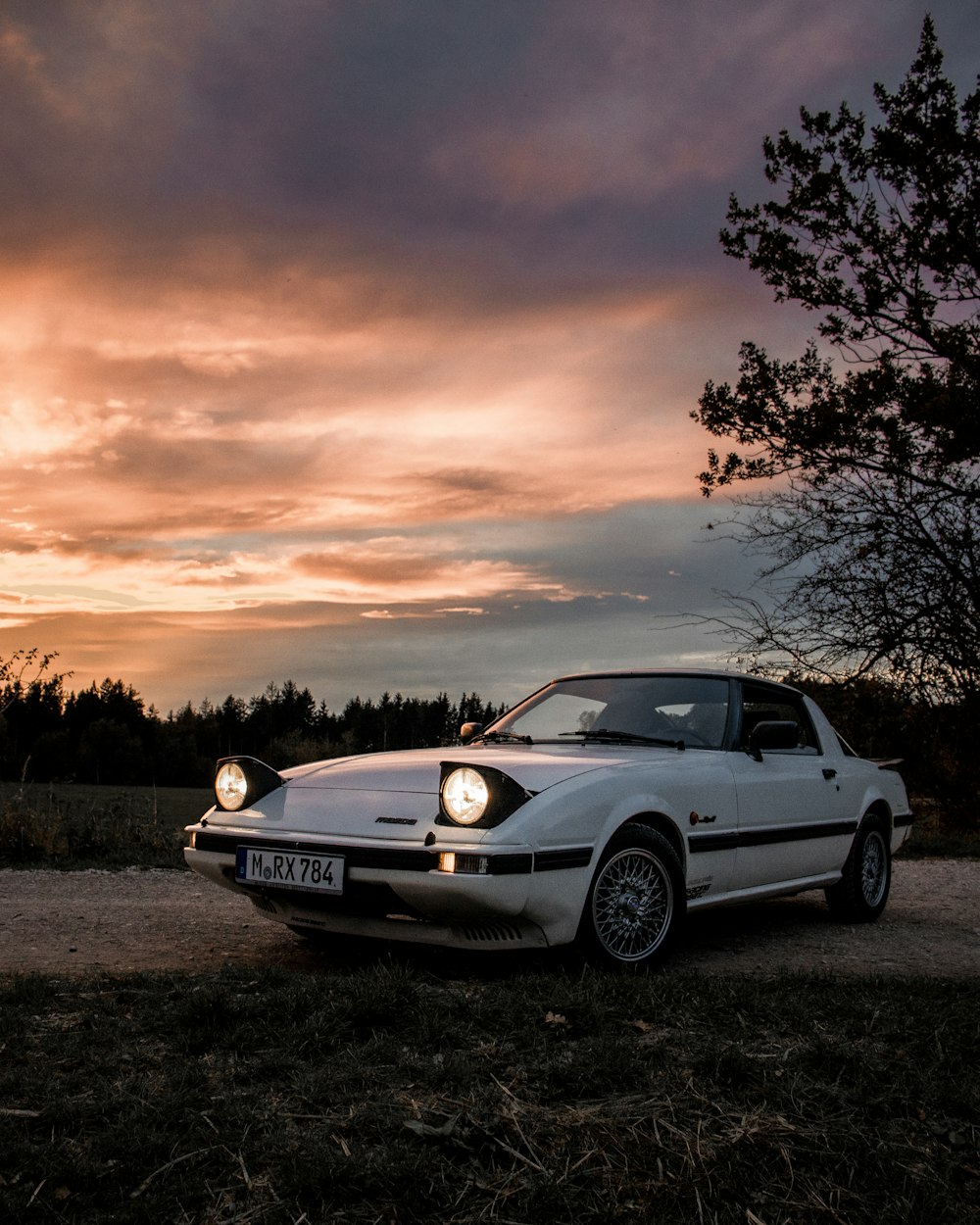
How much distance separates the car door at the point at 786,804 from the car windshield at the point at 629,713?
0.72 feet

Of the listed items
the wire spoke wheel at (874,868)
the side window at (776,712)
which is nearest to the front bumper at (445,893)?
the side window at (776,712)

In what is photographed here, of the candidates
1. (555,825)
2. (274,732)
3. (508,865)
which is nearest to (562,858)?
(555,825)

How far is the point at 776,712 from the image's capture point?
22.1ft

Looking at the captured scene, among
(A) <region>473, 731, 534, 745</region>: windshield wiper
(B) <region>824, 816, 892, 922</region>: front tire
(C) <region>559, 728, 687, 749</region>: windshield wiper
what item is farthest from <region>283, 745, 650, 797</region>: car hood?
(B) <region>824, 816, 892, 922</region>: front tire

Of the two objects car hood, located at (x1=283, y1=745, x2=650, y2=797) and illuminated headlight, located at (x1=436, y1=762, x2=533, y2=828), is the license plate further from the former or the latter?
illuminated headlight, located at (x1=436, y1=762, x2=533, y2=828)

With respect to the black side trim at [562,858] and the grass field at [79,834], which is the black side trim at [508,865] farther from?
the grass field at [79,834]

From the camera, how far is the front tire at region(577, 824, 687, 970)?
4.68 meters

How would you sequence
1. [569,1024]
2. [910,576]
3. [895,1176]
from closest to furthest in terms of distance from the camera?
[895,1176] → [569,1024] → [910,576]

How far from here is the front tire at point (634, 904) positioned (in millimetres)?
4676

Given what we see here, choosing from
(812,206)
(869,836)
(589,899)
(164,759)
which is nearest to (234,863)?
(589,899)

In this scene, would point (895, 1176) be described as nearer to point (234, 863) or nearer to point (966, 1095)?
point (966, 1095)

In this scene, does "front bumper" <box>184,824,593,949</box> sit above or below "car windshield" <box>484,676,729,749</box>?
below

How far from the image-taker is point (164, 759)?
284ft

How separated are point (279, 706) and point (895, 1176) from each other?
308 ft
